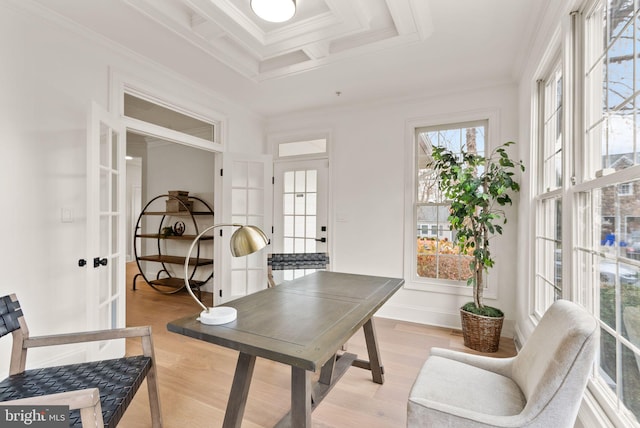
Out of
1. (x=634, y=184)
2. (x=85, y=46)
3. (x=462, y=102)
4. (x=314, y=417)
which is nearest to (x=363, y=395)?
(x=314, y=417)

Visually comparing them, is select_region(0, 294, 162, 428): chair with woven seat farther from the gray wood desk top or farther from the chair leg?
the gray wood desk top

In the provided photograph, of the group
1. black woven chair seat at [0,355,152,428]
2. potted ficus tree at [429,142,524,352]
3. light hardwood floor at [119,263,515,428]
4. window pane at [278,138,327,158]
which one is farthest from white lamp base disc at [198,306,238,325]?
window pane at [278,138,327,158]

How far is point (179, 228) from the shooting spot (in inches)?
208

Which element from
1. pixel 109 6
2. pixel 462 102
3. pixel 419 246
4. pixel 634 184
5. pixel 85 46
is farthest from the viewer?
pixel 419 246

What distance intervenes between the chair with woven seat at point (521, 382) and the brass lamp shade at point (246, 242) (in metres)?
0.91

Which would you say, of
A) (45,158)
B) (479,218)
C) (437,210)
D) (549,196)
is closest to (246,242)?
(45,158)

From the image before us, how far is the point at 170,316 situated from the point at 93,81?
8.78ft

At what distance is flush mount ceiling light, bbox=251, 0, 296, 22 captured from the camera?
6.03 feet

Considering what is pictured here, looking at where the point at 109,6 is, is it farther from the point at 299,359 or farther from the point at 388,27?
the point at 299,359

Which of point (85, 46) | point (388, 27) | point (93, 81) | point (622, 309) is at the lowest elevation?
point (622, 309)

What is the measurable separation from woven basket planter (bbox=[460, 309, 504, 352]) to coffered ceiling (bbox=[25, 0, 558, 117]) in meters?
2.35

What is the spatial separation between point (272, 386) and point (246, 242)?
1.42 m

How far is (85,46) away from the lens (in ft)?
7.81

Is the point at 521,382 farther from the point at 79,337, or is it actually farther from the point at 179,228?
the point at 179,228
